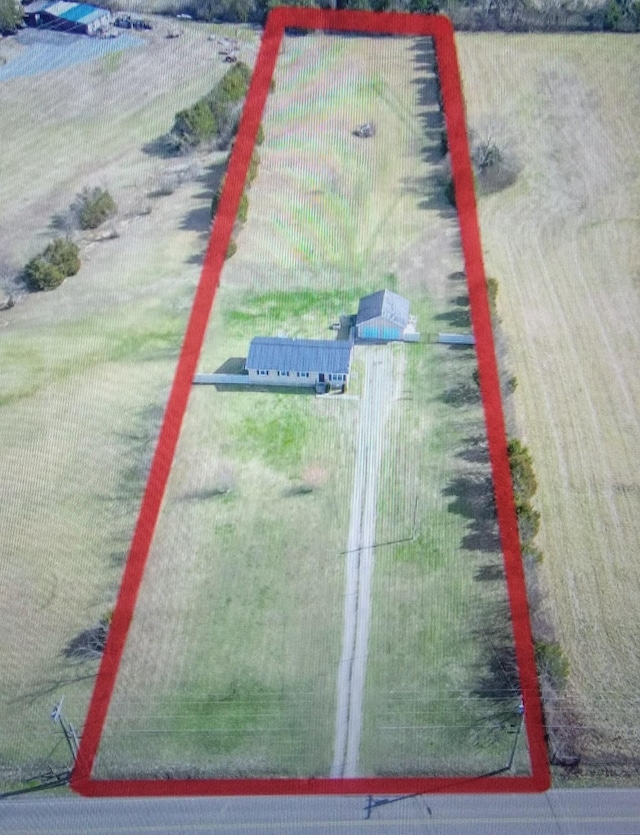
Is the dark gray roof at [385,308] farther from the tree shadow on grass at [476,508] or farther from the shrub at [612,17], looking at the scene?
the shrub at [612,17]

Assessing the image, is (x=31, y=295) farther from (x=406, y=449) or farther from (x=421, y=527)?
(x=421, y=527)

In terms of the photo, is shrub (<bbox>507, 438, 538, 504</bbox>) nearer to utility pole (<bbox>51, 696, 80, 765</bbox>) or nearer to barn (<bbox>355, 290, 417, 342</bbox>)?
barn (<bbox>355, 290, 417, 342</bbox>)

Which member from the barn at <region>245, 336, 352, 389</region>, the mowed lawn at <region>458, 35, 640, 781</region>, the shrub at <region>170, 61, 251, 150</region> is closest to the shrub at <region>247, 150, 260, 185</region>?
the shrub at <region>170, 61, 251, 150</region>

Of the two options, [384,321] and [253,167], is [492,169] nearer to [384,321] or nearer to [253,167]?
[253,167]

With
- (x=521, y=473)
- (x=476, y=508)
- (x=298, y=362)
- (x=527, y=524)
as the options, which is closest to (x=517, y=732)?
(x=527, y=524)

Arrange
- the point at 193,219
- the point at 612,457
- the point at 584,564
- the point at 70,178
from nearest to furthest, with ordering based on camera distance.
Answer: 1. the point at 584,564
2. the point at 612,457
3. the point at 193,219
4. the point at 70,178

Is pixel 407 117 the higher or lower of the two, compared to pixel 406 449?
higher

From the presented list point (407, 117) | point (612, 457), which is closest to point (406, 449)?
point (612, 457)
